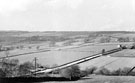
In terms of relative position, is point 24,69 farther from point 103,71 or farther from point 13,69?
point 103,71

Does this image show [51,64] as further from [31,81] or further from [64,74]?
[31,81]

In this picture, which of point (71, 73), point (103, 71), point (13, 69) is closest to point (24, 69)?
point (13, 69)

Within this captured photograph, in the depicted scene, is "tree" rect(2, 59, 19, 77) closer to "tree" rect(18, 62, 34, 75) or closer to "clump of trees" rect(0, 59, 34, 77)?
"clump of trees" rect(0, 59, 34, 77)

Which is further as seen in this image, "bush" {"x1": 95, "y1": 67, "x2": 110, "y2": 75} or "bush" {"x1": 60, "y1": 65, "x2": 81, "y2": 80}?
"bush" {"x1": 95, "y1": 67, "x2": 110, "y2": 75}

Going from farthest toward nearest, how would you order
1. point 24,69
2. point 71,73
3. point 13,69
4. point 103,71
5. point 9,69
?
point 24,69 → point 103,71 → point 13,69 → point 9,69 → point 71,73

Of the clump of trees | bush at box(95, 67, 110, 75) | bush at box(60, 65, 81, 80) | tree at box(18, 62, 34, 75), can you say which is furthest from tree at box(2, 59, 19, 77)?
bush at box(95, 67, 110, 75)

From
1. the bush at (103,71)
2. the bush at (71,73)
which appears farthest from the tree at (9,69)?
the bush at (103,71)

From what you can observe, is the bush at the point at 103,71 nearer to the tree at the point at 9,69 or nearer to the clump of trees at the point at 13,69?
the clump of trees at the point at 13,69

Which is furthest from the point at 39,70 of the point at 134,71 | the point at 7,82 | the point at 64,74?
the point at 134,71

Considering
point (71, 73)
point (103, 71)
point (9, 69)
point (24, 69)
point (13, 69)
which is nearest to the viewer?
point (71, 73)

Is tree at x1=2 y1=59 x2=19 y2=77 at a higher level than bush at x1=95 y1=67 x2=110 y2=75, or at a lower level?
higher

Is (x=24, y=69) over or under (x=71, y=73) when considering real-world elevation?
under

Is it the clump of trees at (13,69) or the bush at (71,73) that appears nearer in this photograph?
the bush at (71,73)
